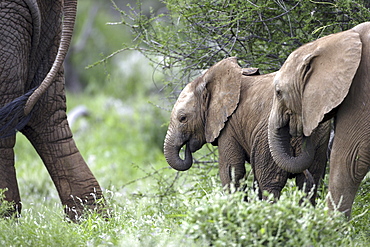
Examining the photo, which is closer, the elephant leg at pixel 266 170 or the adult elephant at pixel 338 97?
the adult elephant at pixel 338 97

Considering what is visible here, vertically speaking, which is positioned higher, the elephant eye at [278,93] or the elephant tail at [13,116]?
the elephant tail at [13,116]

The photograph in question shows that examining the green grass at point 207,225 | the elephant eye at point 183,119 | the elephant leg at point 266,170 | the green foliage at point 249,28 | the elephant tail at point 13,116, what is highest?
the green foliage at point 249,28

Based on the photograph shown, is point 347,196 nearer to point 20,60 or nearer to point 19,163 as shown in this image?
point 20,60

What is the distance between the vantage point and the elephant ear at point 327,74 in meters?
3.52

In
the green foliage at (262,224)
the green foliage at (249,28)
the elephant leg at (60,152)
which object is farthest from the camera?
the elephant leg at (60,152)

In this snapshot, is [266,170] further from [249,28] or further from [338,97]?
[249,28]

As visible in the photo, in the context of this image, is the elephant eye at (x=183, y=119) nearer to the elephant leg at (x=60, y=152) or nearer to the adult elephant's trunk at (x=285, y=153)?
the adult elephant's trunk at (x=285, y=153)

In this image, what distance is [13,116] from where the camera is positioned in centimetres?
468

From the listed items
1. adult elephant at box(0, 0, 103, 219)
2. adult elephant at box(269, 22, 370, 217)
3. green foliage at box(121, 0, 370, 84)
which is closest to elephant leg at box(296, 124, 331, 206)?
adult elephant at box(269, 22, 370, 217)

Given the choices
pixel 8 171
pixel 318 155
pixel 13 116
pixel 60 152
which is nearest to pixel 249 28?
pixel 318 155

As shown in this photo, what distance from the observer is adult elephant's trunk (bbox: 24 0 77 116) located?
4.73 m

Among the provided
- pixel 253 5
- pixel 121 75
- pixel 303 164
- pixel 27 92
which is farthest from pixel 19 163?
pixel 121 75

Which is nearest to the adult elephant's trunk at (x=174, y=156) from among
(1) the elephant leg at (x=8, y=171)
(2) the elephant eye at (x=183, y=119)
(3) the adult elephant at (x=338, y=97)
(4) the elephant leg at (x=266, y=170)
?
(2) the elephant eye at (x=183, y=119)

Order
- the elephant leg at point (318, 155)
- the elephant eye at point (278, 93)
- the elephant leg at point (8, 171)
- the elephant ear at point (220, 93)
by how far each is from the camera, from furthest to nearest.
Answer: the elephant leg at point (8, 171)
the elephant ear at point (220, 93)
the elephant leg at point (318, 155)
the elephant eye at point (278, 93)
